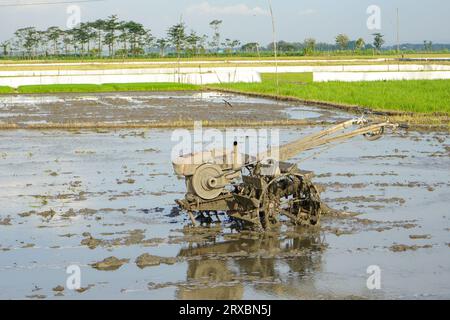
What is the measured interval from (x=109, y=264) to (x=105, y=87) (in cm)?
3344

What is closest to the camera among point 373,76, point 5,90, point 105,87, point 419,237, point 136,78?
point 419,237

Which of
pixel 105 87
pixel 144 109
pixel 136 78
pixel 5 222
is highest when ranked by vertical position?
pixel 136 78

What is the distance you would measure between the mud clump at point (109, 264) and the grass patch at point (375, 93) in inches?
684

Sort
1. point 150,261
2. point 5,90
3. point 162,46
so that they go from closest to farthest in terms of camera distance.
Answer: point 150,261 < point 5,90 < point 162,46

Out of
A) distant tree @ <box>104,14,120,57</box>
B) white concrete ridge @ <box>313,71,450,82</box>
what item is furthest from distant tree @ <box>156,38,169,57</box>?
white concrete ridge @ <box>313,71,450,82</box>

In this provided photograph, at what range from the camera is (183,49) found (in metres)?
102

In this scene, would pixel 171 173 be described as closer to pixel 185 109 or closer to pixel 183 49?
pixel 185 109

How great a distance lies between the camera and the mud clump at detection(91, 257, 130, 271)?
8250 millimetres

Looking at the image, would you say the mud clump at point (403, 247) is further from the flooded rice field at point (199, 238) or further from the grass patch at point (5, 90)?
the grass patch at point (5, 90)

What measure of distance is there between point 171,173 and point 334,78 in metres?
27.0

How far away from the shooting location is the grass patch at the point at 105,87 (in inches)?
1578

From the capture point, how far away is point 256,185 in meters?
9.45

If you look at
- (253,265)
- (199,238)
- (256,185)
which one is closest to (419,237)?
(256,185)

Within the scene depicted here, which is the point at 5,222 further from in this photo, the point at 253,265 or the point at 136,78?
the point at 136,78
